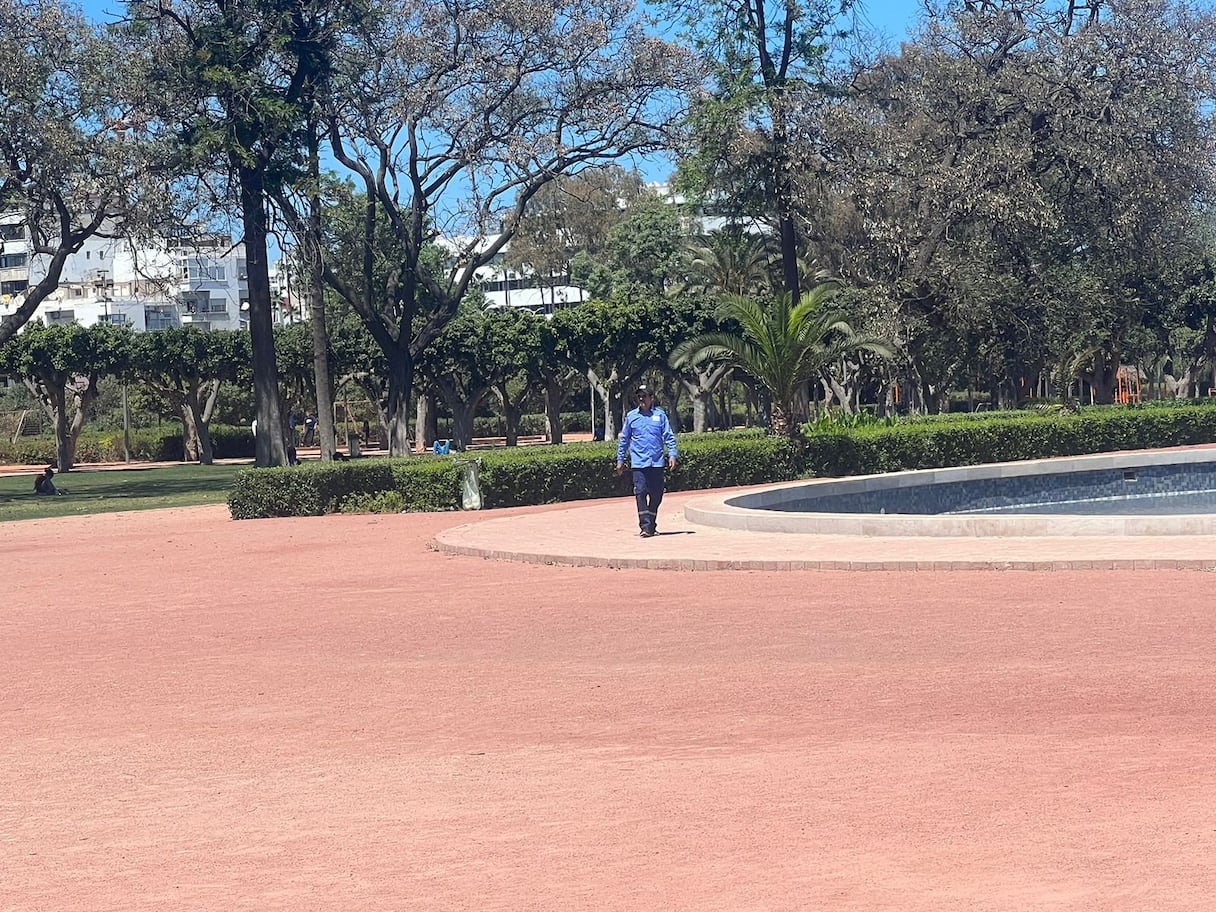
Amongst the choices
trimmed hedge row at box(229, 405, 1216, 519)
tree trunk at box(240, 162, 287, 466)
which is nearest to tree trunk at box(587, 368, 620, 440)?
tree trunk at box(240, 162, 287, 466)

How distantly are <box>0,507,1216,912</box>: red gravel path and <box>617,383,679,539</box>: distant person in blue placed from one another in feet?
11.6

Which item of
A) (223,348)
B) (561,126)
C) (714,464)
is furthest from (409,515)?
(223,348)

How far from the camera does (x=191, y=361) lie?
52125 millimetres

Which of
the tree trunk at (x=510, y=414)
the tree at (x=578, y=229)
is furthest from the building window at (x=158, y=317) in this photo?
the tree trunk at (x=510, y=414)

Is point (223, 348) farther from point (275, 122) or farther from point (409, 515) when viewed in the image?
point (409, 515)

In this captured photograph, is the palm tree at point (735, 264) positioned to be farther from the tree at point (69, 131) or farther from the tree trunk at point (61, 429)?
the tree at point (69, 131)

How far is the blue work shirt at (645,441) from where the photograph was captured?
16.2 meters

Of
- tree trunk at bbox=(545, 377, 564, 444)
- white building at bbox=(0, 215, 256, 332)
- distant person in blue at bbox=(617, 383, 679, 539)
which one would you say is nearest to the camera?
distant person in blue at bbox=(617, 383, 679, 539)

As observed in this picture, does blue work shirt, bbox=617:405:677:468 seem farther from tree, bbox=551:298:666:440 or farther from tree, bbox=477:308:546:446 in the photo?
tree, bbox=477:308:546:446

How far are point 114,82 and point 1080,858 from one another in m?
30.4

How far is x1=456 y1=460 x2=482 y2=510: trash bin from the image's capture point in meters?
23.3

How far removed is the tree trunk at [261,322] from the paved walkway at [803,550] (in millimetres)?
16875

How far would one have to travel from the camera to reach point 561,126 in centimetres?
3553

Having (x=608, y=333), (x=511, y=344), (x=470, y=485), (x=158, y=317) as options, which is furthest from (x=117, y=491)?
(x=158, y=317)
